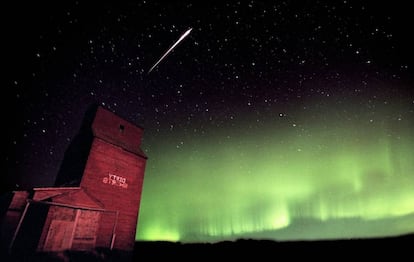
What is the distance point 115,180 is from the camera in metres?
21.3

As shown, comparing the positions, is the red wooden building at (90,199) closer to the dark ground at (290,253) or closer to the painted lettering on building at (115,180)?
the painted lettering on building at (115,180)

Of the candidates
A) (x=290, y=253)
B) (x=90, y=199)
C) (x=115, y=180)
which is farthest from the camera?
(x=290, y=253)

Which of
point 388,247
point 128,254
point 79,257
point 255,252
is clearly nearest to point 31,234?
point 79,257

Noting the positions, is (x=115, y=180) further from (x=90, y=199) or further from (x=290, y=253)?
→ (x=290, y=253)

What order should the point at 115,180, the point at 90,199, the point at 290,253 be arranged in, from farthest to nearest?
the point at 290,253 < the point at 115,180 < the point at 90,199

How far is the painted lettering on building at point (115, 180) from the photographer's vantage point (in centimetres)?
2056

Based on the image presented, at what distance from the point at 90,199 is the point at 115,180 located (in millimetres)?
3466

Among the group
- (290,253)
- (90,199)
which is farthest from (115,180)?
(290,253)

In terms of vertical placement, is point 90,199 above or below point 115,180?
below

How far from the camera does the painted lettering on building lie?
67.5ft

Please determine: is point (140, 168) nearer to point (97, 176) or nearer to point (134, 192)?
point (134, 192)

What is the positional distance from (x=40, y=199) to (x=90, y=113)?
1129cm

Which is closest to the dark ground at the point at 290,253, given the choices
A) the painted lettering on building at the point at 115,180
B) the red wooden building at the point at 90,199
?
the red wooden building at the point at 90,199

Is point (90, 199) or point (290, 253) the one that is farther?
point (290, 253)
